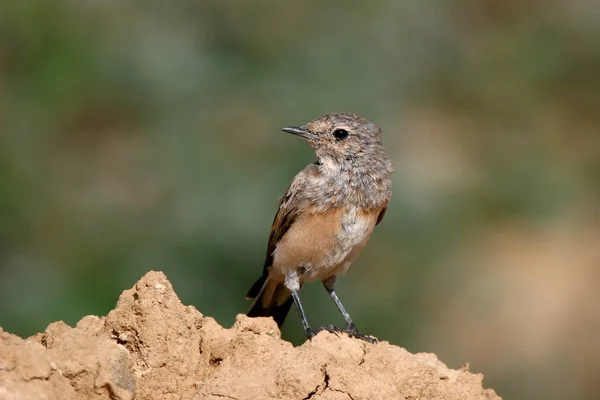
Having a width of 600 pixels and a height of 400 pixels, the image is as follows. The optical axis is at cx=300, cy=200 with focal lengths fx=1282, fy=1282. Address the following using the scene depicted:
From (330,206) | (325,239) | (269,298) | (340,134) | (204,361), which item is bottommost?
(204,361)

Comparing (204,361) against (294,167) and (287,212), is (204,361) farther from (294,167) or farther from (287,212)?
(294,167)

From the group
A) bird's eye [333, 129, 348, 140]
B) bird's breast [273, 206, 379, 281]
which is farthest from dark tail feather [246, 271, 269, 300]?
bird's eye [333, 129, 348, 140]

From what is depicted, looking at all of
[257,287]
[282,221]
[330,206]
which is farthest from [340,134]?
[257,287]

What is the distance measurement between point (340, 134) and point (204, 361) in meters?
3.37

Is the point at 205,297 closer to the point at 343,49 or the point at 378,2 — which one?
the point at 343,49

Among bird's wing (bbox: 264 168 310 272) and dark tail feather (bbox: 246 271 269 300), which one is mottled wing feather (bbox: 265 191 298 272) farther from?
dark tail feather (bbox: 246 271 269 300)

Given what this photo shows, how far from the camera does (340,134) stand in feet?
31.0

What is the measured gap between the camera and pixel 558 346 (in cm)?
1589

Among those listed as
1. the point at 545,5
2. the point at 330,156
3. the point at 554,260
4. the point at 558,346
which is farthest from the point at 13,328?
the point at 545,5

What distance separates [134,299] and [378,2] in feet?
37.7

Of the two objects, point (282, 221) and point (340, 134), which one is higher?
point (340, 134)

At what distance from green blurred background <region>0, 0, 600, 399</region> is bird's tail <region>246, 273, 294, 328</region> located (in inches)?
57.3

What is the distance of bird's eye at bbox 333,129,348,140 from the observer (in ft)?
30.9

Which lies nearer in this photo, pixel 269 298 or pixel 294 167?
pixel 269 298
